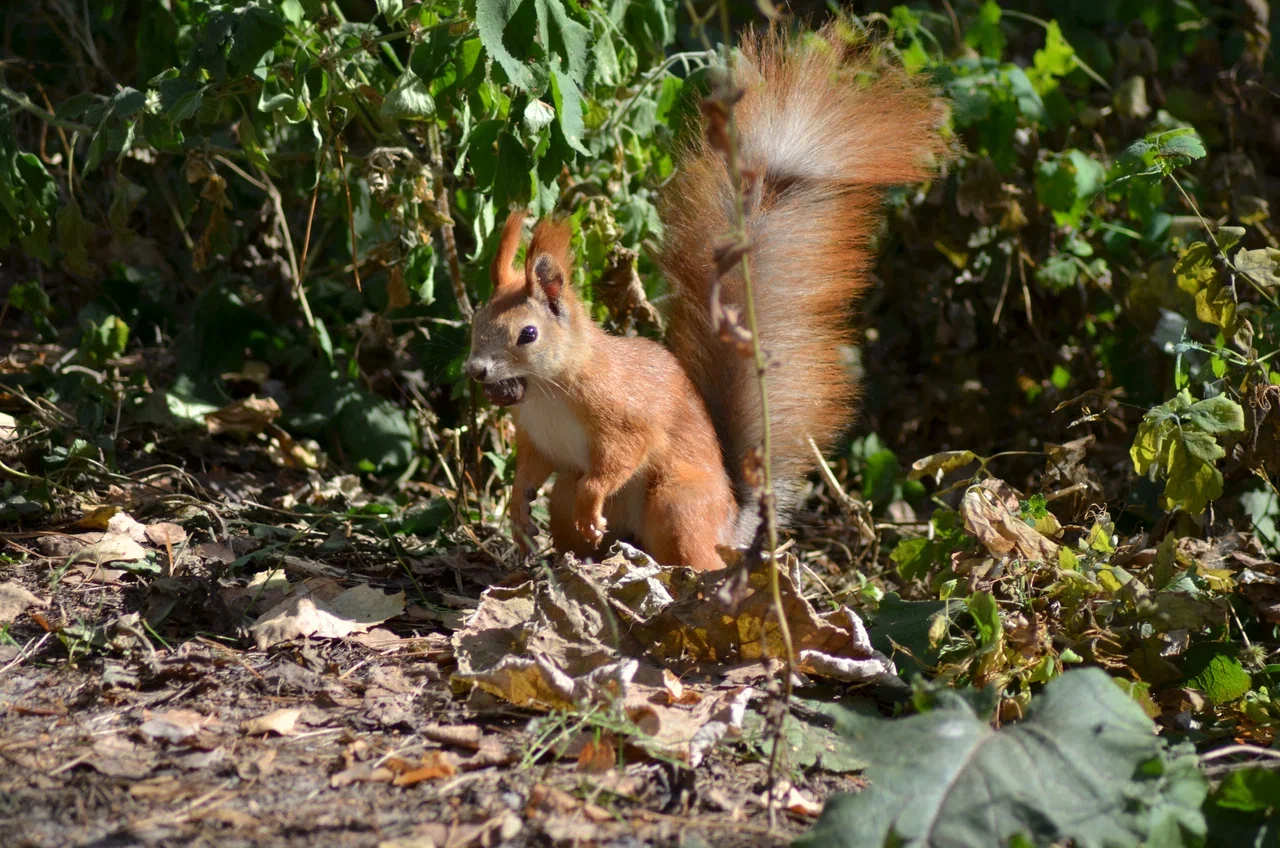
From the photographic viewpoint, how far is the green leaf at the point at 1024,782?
4.90 feet

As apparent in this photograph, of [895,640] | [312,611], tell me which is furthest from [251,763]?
[895,640]

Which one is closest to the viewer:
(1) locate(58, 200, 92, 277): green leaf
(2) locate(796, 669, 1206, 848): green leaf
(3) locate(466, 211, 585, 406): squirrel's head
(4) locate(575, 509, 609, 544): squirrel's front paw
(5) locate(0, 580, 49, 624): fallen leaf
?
(2) locate(796, 669, 1206, 848): green leaf

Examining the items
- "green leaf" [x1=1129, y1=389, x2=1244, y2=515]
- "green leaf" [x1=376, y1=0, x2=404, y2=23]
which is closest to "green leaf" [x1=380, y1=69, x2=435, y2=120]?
"green leaf" [x1=376, y1=0, x2=404, y2=23]

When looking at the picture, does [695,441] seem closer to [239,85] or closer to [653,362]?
[653,362]

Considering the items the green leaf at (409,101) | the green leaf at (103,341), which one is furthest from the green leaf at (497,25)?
the green leaf at (103,341)

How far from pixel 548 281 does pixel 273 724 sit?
108 centimetres

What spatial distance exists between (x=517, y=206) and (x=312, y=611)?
1.04 meters

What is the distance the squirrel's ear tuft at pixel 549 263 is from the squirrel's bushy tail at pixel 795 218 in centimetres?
35

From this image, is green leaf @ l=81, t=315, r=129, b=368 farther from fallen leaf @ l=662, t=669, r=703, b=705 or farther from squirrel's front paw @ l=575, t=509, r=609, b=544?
fallen leaf @ l=662, t=669, r=703, b=705

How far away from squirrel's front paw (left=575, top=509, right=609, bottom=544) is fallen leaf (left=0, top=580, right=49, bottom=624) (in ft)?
3.55

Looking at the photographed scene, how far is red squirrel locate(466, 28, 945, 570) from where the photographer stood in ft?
8.50

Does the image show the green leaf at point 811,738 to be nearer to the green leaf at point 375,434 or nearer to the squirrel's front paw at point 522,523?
the squirrel's front paw at point 522,523

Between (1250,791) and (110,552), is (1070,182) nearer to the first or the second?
(1250,791)

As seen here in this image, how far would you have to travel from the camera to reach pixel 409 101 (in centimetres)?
244
